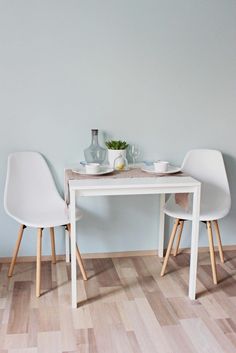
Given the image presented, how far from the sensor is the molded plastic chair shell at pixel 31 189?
298 centimetres

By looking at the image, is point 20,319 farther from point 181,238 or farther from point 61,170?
point 181,238

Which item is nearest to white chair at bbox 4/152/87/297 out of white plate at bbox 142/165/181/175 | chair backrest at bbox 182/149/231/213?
white plate at bbox 142/165/181/175

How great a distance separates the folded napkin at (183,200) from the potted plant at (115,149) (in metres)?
0.45

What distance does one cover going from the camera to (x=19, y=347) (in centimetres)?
225

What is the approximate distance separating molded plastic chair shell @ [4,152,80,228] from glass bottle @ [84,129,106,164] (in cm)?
29

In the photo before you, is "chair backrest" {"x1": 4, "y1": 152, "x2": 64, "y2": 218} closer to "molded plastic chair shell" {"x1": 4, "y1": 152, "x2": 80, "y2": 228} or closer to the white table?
"molded plastic chair shell" {"x1": 4, "y1": 152, "x2": 80, "y2": 228}

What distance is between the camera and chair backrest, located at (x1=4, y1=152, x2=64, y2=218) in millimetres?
3010

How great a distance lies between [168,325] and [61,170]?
1.29m

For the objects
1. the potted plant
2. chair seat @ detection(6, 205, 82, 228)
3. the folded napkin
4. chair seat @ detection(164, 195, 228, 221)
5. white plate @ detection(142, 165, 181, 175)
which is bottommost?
chair seat @ detection(6, 205, 82, 228)

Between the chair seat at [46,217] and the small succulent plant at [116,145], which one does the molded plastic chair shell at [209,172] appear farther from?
the chair seat at [46,217]

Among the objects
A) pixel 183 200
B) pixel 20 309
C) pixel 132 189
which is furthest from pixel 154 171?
pixel 20 309

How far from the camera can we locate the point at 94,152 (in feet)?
10.0

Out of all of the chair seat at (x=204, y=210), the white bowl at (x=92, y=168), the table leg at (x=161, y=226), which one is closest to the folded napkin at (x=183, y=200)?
the chair seat at (x=204, y=210)

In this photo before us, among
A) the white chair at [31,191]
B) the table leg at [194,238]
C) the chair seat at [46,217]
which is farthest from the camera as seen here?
the white chair at [31,191]
